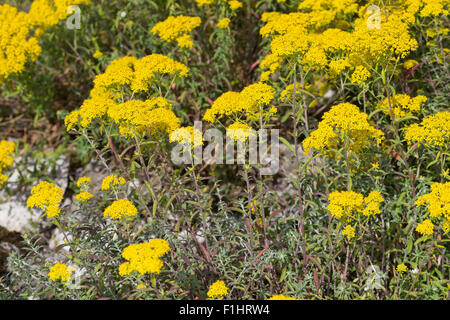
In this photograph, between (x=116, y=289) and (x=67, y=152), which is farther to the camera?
(x=67, y=152)

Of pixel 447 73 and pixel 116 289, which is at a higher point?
pixel 447 73

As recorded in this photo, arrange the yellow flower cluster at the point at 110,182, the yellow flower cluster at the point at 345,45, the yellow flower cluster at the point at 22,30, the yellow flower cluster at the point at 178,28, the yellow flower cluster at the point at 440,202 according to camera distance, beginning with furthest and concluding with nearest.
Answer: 1. the yellow flower cluster at the point at 22,30
2. the yellow flower cluster at the point at 178,28
3. the yellow flower cluster at the point at 110,182
4. the yellow flower cluster at the point at 345,45
5. the yellow flower cluster at the point at 440,202

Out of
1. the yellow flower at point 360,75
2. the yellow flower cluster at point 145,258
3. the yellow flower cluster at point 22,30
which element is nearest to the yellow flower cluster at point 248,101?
the yellow flower at point 360,75

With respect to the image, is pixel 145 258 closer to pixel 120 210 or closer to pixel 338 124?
pixel 120 210

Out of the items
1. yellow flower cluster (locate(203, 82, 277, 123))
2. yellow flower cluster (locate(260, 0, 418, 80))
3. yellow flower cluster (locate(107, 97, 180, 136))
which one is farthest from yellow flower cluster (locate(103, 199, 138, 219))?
yellow flower cluster (locate(260, 0, 418, 80))

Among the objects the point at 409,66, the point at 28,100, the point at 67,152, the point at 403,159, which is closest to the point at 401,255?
the point at 403,159

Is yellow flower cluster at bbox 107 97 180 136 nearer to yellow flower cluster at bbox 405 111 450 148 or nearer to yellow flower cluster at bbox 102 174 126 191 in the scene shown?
yellow flower cluster at bbox 102 174 126 191

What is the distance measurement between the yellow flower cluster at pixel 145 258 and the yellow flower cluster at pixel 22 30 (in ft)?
11.0

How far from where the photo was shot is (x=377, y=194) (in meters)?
2.98

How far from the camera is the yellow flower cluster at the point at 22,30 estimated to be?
4957 mm

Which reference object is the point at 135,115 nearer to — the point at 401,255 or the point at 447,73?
the point at 401,255

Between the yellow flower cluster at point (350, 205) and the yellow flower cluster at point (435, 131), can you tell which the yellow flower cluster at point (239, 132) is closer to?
the yellow flower cluster at point (350, 205)
